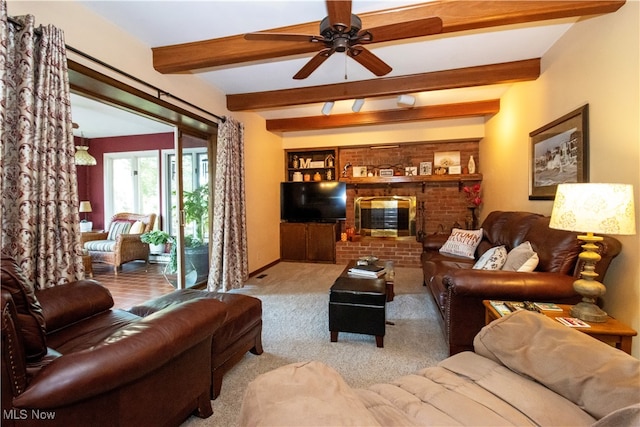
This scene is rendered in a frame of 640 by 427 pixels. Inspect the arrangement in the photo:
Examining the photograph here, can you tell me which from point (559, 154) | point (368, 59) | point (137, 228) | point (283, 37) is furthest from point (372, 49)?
point (137, 228)

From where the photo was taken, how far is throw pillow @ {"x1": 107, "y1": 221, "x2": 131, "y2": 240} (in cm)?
541

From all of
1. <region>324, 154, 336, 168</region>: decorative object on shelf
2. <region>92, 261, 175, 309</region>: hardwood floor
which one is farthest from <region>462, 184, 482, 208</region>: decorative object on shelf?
<region>92, 261, 175, 309</region>: hardwood floor

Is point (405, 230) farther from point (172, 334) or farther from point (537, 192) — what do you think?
point (172, 334)

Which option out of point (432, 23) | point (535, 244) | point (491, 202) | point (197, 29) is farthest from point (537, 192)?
point (197, 29)

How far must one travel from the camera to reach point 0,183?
62.0 inches

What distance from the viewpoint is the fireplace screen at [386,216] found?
5.53 m

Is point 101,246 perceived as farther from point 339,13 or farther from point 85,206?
point 339,13

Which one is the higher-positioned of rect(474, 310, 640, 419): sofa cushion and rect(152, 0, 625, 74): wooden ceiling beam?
rect(152, 0, 625, 74): wooden ceiling beam

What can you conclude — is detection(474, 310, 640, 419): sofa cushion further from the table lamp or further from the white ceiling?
the white ceiling

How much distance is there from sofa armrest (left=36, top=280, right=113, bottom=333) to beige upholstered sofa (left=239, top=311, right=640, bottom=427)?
1.46 meters

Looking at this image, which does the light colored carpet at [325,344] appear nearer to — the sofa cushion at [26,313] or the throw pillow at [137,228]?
the sofa cushion at [26,313]

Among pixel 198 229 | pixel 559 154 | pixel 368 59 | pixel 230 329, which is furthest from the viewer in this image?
pixel 198 229

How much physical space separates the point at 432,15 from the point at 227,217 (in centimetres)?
294

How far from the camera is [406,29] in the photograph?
75.2 inches
